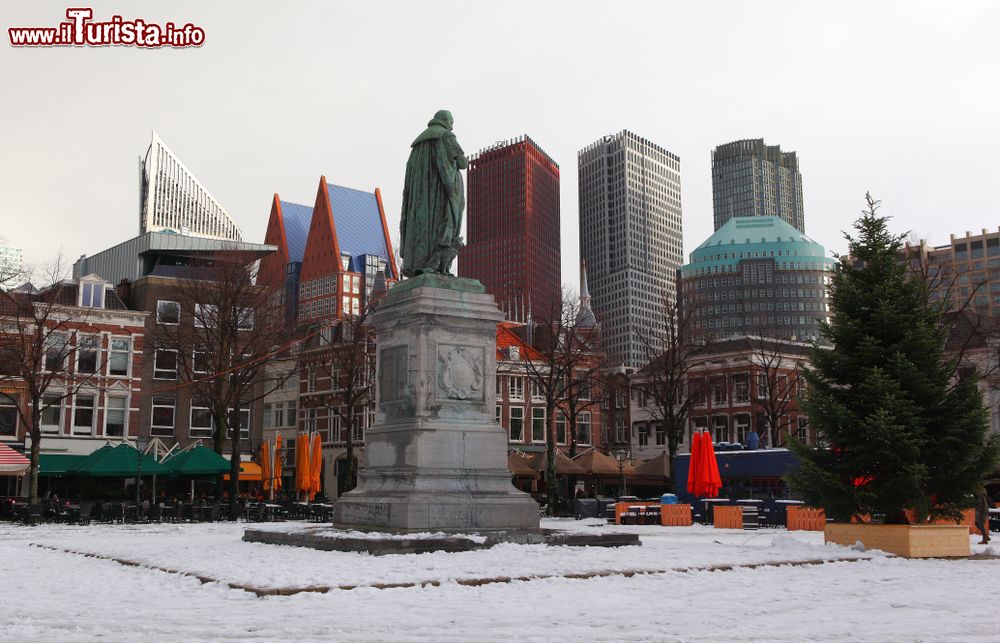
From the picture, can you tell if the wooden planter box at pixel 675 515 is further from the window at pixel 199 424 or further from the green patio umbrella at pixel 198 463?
the window at pixel 199 424

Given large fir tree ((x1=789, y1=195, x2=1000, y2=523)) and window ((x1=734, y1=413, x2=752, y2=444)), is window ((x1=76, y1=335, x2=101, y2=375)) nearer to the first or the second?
large fir tree ((x1=789, y1=195, x2=1000, y2=523))

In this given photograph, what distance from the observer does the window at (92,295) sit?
172 feet

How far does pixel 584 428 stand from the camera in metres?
72.2

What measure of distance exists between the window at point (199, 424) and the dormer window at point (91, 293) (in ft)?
25.7

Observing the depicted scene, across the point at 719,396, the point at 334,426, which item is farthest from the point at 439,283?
the point at 719,396

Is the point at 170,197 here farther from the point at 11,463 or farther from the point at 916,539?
the point at 916,539

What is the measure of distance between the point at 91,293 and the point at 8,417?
310 inches

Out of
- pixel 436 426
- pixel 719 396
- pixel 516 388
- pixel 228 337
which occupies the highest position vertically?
pixel 516 388

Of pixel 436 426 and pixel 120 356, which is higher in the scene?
pixel 120 356

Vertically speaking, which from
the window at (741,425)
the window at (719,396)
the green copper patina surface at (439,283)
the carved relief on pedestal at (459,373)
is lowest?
the carved relief on pedestal at (459,373)

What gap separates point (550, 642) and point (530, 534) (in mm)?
7907

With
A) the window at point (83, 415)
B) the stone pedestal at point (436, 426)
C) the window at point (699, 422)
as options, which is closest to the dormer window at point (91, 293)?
the window at point (83, 415)

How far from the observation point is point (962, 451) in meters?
17.4

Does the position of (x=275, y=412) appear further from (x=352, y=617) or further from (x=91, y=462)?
(x=352, y=617)
